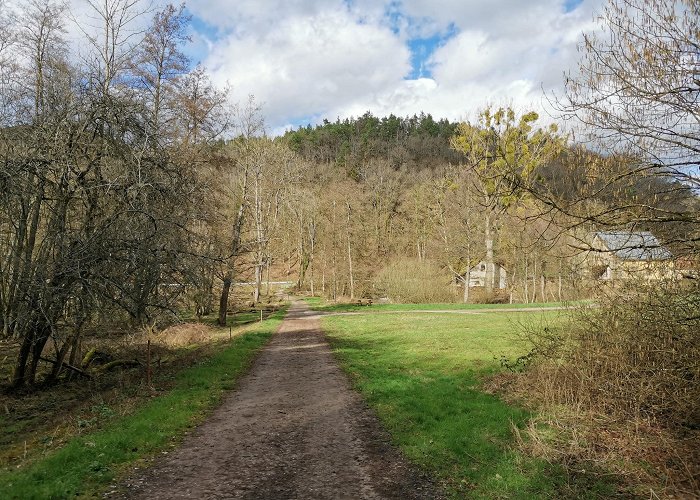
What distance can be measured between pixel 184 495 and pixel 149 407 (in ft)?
14.1

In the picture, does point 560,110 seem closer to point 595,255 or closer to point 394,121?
point 595,255

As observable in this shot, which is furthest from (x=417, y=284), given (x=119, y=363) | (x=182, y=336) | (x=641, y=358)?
(x=641, y=358)

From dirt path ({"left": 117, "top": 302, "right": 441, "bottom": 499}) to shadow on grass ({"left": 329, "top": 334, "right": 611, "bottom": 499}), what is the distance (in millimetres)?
398

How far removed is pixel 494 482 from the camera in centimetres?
564

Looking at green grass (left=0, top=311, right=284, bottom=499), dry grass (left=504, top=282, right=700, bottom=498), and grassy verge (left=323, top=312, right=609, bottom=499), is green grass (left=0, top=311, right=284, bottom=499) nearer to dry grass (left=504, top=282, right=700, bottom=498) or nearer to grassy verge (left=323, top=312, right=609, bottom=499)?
grassy verge (left=323, top=312, right=609, bottom=499)

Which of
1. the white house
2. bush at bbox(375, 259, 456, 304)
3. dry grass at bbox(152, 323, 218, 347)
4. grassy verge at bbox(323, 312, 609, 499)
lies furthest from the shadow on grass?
the white house

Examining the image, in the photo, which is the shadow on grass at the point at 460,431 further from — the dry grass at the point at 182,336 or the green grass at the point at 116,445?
the dry grass at the point at 182,336

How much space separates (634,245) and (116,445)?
8.19 metres

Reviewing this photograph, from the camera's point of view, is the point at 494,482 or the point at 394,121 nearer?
the point at 494,482

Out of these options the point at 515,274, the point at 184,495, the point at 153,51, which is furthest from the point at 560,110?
the point at 515,274

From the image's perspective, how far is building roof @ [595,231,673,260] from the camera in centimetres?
657

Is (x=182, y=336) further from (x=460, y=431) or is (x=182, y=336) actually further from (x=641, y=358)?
(x=641, y=358)

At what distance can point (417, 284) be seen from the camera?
36.8 metres

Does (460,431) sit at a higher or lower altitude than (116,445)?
higher
